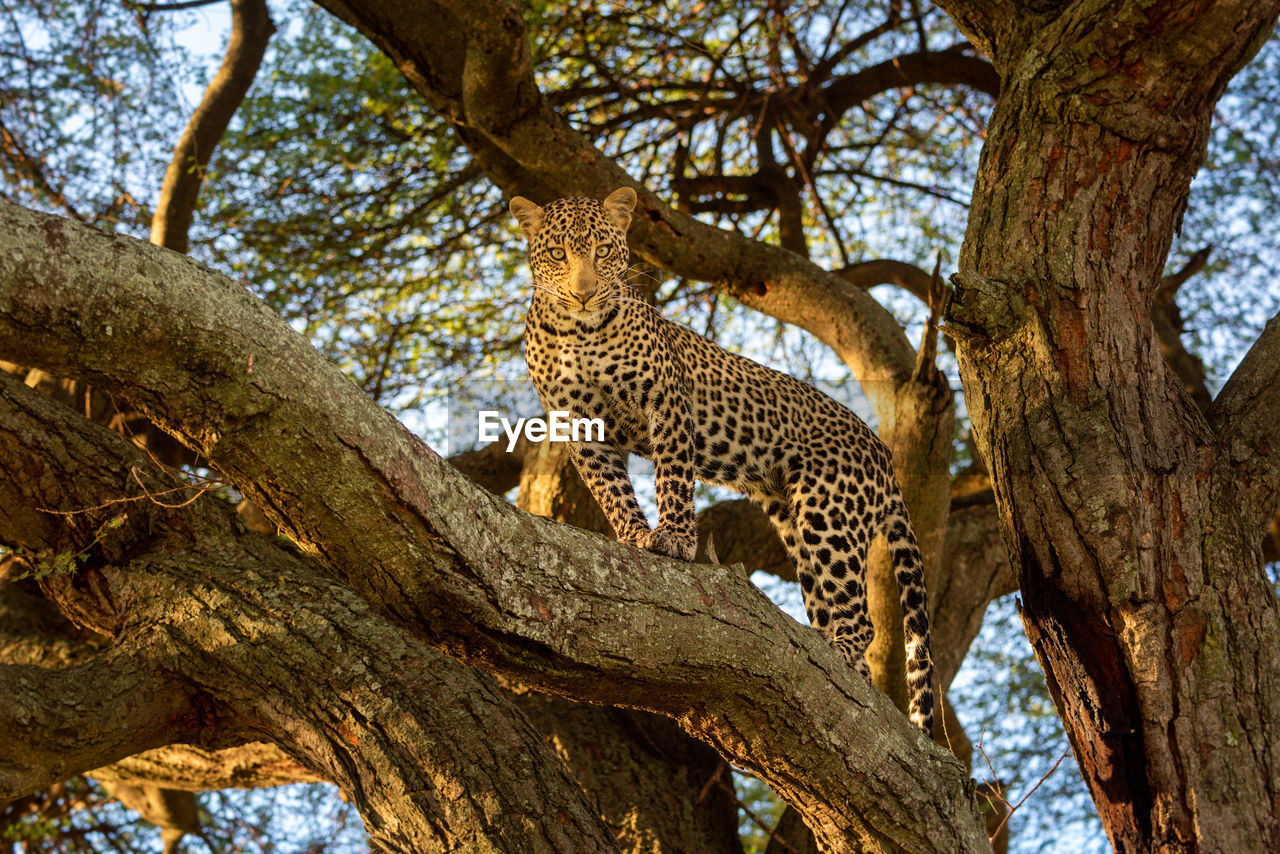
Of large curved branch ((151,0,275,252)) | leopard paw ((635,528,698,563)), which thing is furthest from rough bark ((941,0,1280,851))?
large curved branch ((151,0,275,252))

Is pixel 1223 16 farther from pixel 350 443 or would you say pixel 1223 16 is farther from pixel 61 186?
pixel 61 186

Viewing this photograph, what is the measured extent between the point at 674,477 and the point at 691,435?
26cm

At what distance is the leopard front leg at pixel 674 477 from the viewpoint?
4781mm

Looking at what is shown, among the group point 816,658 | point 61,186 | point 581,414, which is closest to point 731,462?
point 581,414

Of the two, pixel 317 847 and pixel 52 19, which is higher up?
pixel 52 19

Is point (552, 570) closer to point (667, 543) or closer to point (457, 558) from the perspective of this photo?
point (457, 558)

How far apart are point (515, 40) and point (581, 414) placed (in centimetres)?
189

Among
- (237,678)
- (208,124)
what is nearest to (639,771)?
(237,678)

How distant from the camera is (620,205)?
18.8ft

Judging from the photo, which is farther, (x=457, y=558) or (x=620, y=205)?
(x=620, y=205)

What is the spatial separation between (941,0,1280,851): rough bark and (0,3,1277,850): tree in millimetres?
12

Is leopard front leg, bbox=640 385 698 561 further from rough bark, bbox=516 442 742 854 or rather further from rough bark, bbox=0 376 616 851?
rough bark, bbox=516 442 742 854

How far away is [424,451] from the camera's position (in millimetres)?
3156

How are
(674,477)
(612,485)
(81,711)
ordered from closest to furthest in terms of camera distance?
(81,711) < (674,477) < (612,485)
